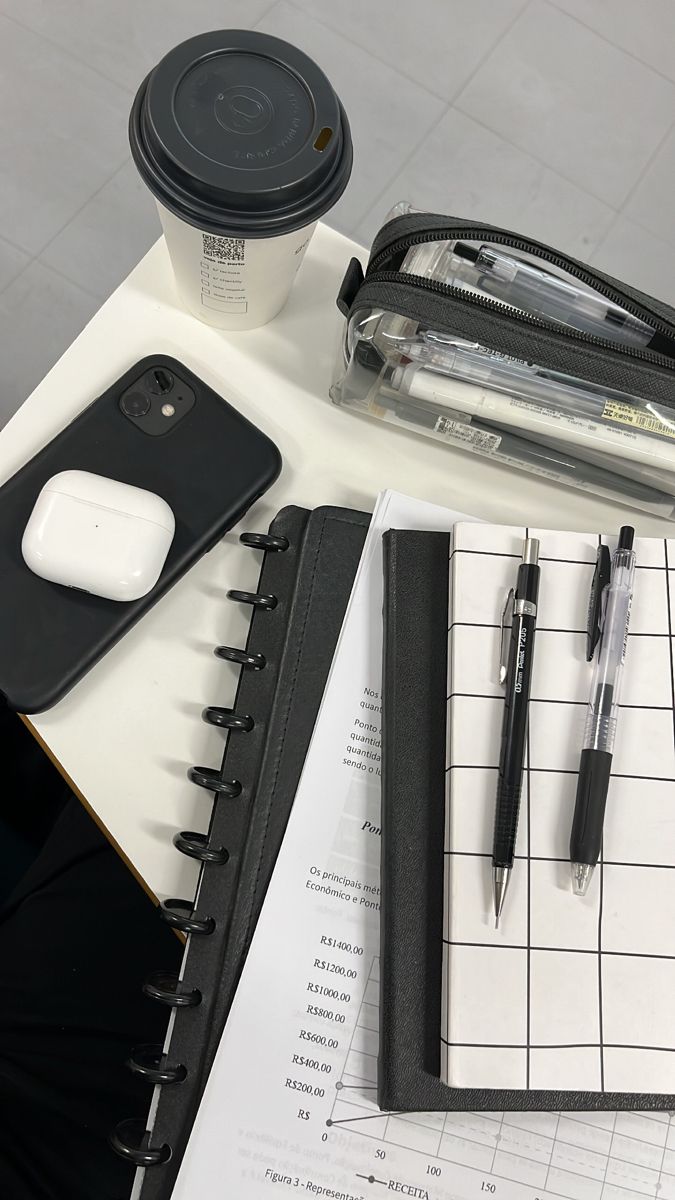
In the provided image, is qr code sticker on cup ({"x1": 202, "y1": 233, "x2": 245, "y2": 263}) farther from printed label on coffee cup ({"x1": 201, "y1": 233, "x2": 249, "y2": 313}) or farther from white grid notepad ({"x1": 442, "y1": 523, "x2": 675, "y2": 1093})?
white grid notepad ({"x1": 442, "y1": 523, "x2": 675, "y2": 1093})

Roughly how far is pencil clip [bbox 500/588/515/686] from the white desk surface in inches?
4.2

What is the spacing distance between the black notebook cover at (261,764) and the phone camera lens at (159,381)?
0.12 metres

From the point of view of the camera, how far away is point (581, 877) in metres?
0.56

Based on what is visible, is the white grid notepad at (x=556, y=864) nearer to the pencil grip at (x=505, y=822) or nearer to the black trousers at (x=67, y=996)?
the pencil grip at (x=505, y=822)

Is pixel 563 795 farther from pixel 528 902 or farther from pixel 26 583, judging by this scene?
pixel 26 583

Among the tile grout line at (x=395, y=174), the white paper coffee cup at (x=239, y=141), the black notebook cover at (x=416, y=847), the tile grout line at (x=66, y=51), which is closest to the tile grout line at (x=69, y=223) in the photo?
the tile grout line at (x=66, y=51)

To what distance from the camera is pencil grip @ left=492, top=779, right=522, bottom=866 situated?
557 millimetres

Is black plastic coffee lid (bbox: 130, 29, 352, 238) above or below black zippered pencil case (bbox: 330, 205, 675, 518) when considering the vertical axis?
above

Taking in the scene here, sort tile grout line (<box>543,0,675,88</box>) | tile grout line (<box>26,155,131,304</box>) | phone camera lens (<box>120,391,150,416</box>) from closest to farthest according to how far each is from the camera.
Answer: phone camera lens (<box>120,391,150,416</box>) → tile grout line (<box>26,155,131,304</box>) → tile grout line (<box>543,0,675,88</box>)

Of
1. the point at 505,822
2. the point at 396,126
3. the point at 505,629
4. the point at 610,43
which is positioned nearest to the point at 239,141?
the point at 505,629

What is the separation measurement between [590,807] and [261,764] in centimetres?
21

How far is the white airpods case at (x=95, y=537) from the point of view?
0.58 meters

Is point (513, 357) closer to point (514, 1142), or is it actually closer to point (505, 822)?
point (505, 822)

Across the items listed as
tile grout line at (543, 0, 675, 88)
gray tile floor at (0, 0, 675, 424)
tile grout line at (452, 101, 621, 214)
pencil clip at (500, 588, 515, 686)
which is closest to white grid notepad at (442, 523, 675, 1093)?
pencil clip at (500, 588, 515, 686)
